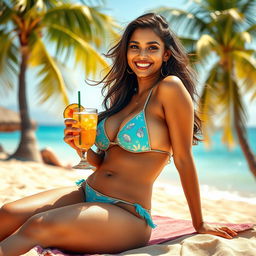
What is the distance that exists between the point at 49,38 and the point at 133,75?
26.7ft

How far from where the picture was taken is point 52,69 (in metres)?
10.5

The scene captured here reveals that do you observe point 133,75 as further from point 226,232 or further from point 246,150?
point 246,150

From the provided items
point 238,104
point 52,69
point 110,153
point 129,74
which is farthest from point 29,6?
point 110,153

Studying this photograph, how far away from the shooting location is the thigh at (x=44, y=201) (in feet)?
8.59

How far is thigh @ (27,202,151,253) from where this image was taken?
2.25 metres

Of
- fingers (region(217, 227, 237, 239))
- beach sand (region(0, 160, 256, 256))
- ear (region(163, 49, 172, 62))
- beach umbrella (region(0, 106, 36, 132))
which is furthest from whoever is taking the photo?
beach umbrella (region(0, 106, 36, 132))

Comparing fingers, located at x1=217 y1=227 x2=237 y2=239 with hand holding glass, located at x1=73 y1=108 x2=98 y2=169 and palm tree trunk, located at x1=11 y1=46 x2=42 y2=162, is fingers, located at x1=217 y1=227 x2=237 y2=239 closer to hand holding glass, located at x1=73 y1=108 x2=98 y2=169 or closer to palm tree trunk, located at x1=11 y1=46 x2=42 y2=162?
hand holding glass, located at x1=73 y1=108 x2=98 y2=169

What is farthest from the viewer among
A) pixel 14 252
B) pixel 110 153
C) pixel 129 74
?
pixel 129 74

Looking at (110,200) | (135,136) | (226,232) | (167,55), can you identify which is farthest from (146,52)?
(226,232)

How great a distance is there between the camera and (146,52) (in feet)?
9.29

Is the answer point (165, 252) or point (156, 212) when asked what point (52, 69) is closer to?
point (156, 212)

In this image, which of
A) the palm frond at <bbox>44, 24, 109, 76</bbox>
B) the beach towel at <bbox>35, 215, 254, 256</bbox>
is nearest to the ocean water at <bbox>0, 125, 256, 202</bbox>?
the palm frond at <bbox>44, 24, 109, 76</bbox>

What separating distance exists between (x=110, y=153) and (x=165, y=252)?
74 cm

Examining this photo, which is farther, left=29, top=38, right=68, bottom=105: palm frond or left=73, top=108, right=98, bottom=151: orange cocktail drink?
left=29, top=38, right=68, bottom=105: palm frond
